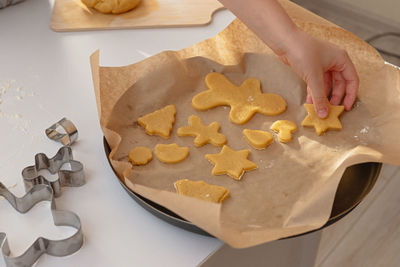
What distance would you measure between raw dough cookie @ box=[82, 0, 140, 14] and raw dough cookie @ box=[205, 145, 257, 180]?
21.0 inches

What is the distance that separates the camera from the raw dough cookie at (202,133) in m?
0.94

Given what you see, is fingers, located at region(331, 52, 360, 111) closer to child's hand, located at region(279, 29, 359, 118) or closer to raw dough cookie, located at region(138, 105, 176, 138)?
child's hand, located at region(279, 29, 359, 118)

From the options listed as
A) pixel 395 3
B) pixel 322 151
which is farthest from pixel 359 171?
pixel 395 3

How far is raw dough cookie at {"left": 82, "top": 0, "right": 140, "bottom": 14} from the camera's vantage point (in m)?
1.27

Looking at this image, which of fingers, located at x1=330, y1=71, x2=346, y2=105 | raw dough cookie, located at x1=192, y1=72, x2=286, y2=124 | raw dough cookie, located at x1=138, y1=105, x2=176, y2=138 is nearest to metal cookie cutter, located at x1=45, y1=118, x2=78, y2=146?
raw dough cookie, located at x1=138, y1=105, x2=176, y2=138

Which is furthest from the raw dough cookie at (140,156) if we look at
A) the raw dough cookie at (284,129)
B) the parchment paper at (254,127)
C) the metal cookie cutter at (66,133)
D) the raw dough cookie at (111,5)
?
the raw dough cookie at (111,5)

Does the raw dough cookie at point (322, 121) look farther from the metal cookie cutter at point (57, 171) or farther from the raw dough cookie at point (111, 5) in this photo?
the raw dough cookie at point (111, 5)

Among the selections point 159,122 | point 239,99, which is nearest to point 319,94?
point 239,99

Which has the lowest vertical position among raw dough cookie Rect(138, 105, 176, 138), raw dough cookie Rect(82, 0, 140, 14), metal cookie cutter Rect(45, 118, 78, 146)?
raw dough cookie Rect(138, 105, 176, 138)

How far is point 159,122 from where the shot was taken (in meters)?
0.97

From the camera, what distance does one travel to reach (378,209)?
171 cm

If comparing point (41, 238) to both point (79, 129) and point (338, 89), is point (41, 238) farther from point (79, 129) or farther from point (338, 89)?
point (338, 89)

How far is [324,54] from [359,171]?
24cm

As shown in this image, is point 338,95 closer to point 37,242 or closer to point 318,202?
point 318,202
